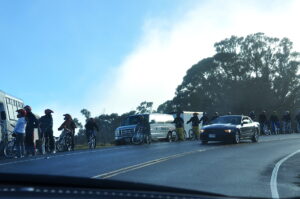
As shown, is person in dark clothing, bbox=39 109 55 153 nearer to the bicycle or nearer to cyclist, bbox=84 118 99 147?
the bicycle

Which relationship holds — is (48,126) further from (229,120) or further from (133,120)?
(133,120)

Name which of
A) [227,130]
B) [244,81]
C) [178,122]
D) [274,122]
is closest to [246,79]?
[244,81]

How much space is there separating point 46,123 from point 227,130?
828cm

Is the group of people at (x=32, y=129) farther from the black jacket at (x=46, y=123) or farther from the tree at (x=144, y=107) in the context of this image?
the tree at (x=144, y=107)

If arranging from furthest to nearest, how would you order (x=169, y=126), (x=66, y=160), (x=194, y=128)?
(x=169, y=126) → (x=194, y=128) → (x=66, y=160)

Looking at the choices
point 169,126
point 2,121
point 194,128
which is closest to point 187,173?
point 2,121

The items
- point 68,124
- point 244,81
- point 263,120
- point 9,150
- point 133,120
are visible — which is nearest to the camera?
point 9,150

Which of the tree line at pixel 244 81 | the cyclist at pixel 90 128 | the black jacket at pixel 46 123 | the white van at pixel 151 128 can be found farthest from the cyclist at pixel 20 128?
the tree line at pixel 244 81

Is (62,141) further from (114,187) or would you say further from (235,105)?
(235,105)

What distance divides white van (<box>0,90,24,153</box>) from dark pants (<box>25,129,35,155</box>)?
1.11 m

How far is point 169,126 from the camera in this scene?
33.8 metres

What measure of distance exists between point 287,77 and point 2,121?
4960 cm

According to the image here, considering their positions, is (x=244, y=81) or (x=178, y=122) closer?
(x=178, y=122)

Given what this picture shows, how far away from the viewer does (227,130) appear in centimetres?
2328
